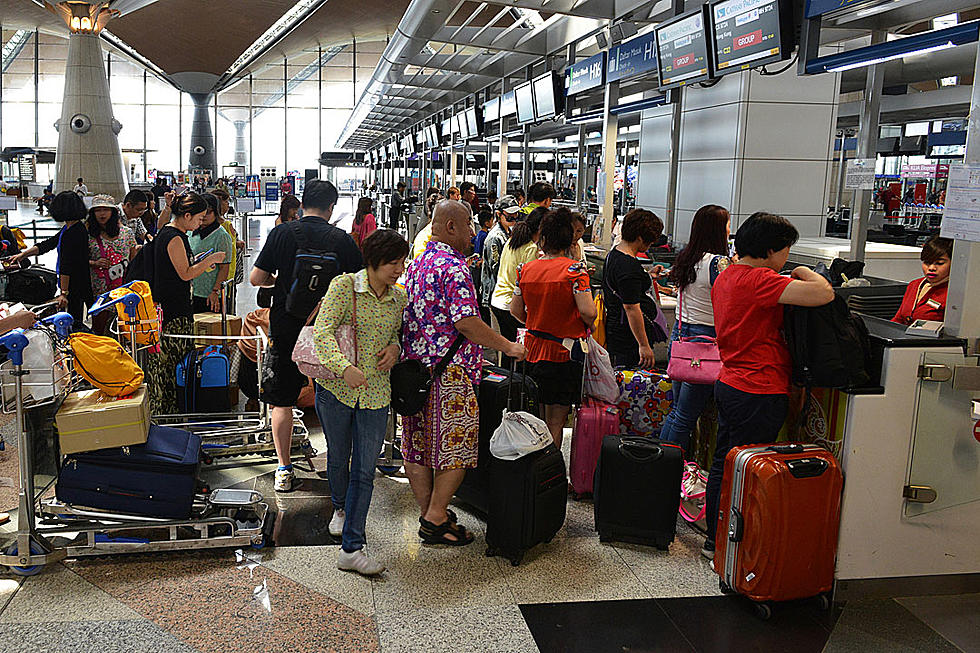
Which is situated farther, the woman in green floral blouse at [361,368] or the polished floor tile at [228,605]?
the woman in green floral blouse at [361,368]

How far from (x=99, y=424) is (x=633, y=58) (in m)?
5.75

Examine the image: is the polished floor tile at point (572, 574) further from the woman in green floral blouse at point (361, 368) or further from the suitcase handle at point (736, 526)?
the woman in green floral blouse at point (361, 368)

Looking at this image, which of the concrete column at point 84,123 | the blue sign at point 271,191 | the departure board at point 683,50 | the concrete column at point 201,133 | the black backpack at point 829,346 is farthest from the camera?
the concrete column at point 201,133

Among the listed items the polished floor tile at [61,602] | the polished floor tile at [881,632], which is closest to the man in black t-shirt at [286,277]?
the polished floor tile at [61,602]

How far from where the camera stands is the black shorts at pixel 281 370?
171 inches

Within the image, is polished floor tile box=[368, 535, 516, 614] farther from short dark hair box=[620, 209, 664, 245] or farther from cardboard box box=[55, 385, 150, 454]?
short dark hair box=[620, 209, 664, 245]

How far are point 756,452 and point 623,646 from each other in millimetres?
924

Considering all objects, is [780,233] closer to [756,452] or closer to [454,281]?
[756,452]

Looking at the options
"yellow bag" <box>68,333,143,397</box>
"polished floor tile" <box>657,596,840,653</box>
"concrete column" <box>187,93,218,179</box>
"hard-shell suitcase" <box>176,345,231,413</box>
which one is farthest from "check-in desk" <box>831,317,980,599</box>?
"concrete column" <box>187,93,218,179</box>

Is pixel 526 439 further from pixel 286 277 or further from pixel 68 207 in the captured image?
pixel 68 207

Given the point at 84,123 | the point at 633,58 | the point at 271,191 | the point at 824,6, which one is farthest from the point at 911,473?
the point at 271,191

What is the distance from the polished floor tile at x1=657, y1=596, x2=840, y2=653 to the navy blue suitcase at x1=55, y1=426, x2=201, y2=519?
2.15 m

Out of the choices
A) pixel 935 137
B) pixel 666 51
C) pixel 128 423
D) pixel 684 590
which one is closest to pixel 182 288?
pixel 128 423

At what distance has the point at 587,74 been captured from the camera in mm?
8633
